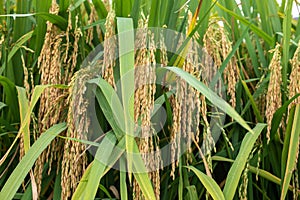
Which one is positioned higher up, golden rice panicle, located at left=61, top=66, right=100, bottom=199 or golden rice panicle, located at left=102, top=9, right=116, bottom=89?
golden rice panicle, located at left=102, top=9, right=116, bottom=89

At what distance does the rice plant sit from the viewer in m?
1.17

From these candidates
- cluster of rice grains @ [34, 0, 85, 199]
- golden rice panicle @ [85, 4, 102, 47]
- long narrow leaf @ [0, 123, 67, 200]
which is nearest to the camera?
long narrow leaf @ [0, 123, 67, 200]

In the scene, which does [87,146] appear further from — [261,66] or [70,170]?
[261,66]

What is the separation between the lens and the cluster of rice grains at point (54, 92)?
1.25 m

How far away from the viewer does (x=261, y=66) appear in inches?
Answer: 63.1

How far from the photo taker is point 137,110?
116cm

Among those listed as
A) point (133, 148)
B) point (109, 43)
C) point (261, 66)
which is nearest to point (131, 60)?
point (109, 43)

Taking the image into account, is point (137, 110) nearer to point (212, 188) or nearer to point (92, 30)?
point (212, 188)

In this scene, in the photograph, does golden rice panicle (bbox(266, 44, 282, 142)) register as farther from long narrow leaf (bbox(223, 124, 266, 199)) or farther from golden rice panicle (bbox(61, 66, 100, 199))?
golden rice panicle (bbox(61, 66, 100, 199))

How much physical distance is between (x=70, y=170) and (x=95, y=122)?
0.61 feet

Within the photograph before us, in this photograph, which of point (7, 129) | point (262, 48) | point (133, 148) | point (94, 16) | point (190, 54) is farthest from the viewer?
point (262, 48)

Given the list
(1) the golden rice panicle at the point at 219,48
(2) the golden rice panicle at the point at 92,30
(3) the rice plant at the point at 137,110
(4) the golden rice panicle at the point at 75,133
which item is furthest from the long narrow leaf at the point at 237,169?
(2) the golden rice panicle at the point at 92,30

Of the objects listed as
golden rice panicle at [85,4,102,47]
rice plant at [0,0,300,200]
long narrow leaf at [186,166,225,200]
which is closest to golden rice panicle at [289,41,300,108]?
rice plant at [0,0,300,200]

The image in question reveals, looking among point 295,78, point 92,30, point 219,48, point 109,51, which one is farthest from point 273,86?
point 92,30
